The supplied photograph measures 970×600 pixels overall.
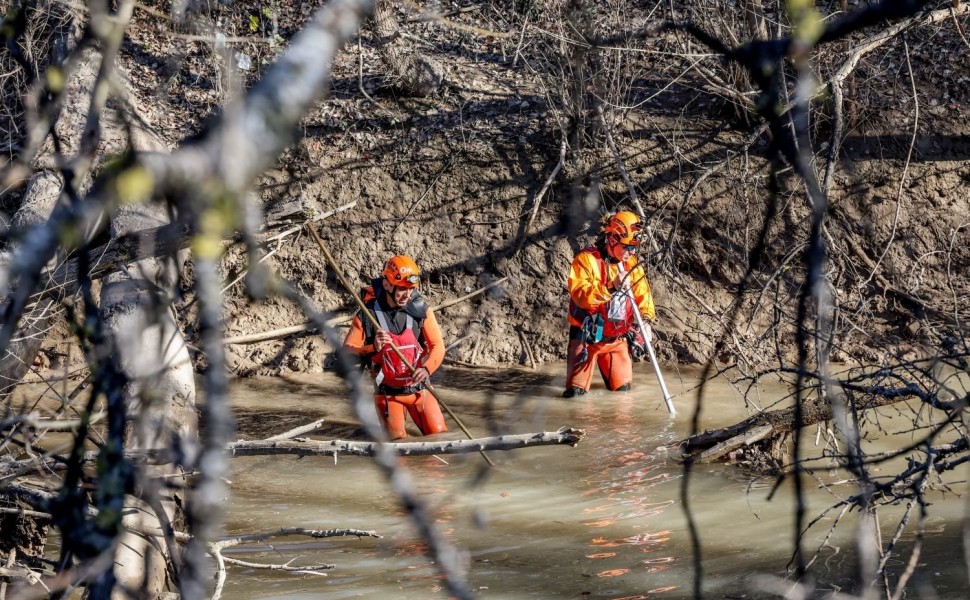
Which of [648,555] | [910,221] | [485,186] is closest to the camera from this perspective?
[648,555]

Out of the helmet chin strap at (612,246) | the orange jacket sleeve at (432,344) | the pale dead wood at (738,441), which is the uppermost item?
the helmet chin strap at (612,246)

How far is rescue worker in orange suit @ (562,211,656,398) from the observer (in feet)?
30.9

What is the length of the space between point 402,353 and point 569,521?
2.85m

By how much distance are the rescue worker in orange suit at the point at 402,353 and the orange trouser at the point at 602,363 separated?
1635 mm

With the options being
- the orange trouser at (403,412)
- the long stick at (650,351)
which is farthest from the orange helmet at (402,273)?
the long stick at (650,351)

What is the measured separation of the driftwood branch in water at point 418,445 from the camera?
3.81m

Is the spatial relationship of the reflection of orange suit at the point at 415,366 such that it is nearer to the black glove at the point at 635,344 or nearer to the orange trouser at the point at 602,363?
the orange trouser at the point at 602,363

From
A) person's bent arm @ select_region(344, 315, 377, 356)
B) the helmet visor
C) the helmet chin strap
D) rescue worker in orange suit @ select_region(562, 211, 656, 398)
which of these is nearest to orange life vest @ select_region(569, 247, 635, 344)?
rescue worker in orange suit @ select_region(562, 211, 656, 398)

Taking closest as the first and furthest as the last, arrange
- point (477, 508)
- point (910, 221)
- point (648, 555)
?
1. point (648, 555)
2. point (477, 508)
3. point (910, 221)

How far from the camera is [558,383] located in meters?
10.1

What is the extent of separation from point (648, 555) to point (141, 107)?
904cm

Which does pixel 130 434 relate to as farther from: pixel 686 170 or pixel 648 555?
pixel 686 170

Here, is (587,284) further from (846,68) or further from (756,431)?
(846,68)

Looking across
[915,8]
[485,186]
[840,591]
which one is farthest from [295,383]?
[915,8]
